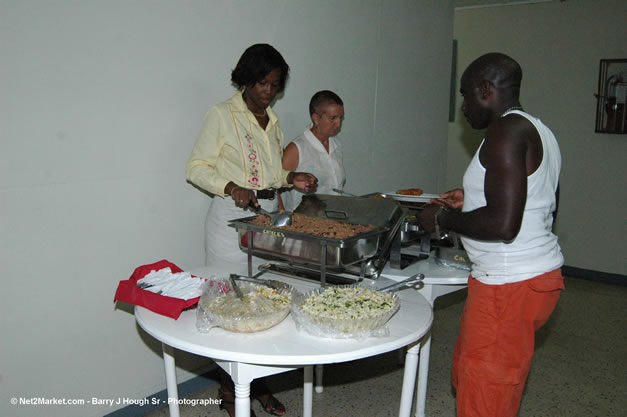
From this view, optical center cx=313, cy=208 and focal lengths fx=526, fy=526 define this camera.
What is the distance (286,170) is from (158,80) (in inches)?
33.5

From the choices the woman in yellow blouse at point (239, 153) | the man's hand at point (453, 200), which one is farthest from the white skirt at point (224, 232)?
the man's hand at point (453, 200)

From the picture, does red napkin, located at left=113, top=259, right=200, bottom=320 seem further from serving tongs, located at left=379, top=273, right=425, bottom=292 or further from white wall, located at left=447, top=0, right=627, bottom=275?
white wall, located at left=447, top=0, right=627, bottom=275

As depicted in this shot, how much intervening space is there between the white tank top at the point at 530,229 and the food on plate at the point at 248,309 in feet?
2.14

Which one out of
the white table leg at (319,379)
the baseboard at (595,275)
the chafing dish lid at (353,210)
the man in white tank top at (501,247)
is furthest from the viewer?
the baseboard at (595,275)

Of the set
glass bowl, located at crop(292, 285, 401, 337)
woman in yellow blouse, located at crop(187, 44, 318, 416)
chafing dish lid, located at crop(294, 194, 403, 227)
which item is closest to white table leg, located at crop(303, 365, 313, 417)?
woman in yellow blouse, located at crop(187, 44, 318, 416)

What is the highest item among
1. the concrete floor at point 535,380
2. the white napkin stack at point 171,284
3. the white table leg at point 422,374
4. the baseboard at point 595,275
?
the white napkin stack at point 171,284

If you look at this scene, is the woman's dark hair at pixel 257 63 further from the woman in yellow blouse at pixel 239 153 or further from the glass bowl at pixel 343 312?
the glass bowl at pixel 343 312

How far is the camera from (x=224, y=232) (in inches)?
96.5

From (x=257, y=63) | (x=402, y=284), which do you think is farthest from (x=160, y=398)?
(x=257, y=63)

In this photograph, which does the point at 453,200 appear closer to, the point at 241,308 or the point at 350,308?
the point at 350,308

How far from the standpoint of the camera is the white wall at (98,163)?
2035mm

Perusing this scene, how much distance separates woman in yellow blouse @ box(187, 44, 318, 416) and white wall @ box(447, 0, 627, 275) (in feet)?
12.1

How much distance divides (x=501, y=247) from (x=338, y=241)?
514mm

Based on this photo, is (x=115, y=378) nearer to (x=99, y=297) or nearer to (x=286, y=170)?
(x=99, y=297)
